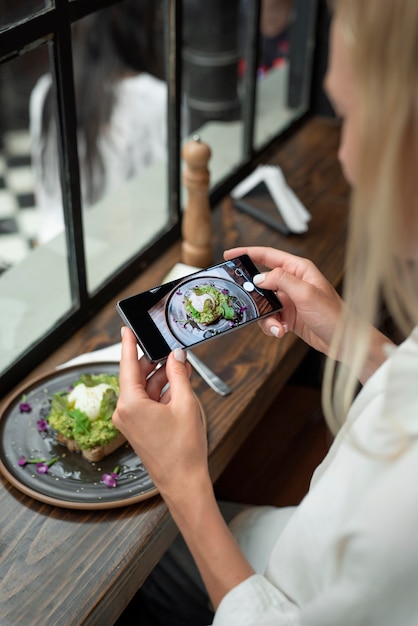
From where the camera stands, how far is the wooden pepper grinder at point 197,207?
4.80ft

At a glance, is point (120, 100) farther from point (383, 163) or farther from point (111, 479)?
point (383, 163)

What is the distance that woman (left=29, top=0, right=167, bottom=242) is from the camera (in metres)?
2.36

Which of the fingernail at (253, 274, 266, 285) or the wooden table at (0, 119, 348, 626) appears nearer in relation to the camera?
the wooden table at (0, 119, 348, 626)

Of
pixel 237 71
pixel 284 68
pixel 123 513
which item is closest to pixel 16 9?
pixel 123 513

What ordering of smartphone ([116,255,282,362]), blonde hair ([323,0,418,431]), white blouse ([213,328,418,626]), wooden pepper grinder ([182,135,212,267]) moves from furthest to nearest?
wooden pepper grinder ([182,135,212,267]), smartphone ([116,255,282,362]), white blouse ([213,328,418,626]), blonde hair ([323,0,418,431])

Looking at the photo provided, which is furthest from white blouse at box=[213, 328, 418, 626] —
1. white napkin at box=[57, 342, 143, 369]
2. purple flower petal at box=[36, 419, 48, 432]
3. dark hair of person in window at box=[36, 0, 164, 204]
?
dark hair of person in window at box=[36, 0, 164, 204]

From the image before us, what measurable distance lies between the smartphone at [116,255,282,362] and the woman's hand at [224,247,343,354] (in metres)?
0.03

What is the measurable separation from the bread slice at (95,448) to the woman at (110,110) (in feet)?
3.82

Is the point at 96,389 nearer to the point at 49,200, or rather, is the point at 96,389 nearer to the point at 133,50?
the point at 49,200

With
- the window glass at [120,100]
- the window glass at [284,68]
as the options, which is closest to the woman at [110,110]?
the window glass at [120,100]

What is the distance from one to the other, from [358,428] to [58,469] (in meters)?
0.52

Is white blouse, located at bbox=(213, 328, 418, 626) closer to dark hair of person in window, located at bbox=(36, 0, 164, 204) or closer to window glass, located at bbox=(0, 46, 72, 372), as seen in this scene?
window glass, located at bbox=(0, 46, 72, 372)

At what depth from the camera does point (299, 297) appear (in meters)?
1.11

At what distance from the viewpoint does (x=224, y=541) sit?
0.89m
